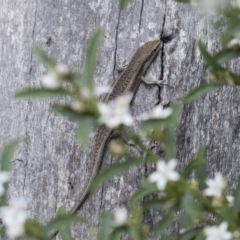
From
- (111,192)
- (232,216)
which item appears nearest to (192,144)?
(111,192)

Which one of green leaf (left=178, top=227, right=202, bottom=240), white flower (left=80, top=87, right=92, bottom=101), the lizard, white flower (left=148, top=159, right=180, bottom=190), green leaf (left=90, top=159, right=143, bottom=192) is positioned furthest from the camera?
the lizard

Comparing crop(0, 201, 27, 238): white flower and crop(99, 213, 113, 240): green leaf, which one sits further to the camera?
crop(99, 213, 113, 240): green leaf

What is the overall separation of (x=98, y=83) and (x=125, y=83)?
269 mm

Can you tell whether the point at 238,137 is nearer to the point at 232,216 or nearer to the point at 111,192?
the point at 111,192

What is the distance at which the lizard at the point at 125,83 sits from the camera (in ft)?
10.7

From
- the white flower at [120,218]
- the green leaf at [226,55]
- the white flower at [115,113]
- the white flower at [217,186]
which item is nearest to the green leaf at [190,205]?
the white flower at [217,186]

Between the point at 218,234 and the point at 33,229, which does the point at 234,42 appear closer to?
the point at 218,234

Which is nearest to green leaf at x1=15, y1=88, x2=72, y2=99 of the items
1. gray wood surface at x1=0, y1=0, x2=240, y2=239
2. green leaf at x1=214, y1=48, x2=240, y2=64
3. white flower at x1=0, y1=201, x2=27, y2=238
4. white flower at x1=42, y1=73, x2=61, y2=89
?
white flower at x1=42, y1=73, x2=61, y2=89

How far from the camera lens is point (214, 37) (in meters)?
3.32

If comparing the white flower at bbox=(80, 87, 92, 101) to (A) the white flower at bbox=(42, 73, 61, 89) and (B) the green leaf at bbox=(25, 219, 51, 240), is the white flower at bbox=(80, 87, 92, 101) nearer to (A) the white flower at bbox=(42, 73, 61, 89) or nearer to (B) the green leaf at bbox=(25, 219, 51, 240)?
(A) the white flower at bbox=(42, 73, 61, 89)

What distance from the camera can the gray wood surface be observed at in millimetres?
3279

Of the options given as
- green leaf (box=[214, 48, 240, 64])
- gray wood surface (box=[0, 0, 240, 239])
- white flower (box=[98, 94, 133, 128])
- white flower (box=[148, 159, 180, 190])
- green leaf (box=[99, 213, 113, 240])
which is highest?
gray wood surface (box=[0, 0, 240, 239])

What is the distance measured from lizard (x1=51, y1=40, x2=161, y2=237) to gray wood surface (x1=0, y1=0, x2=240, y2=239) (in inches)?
1.5

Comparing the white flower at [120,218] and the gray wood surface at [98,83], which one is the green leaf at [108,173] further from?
the gray wood surface at [98,83]
